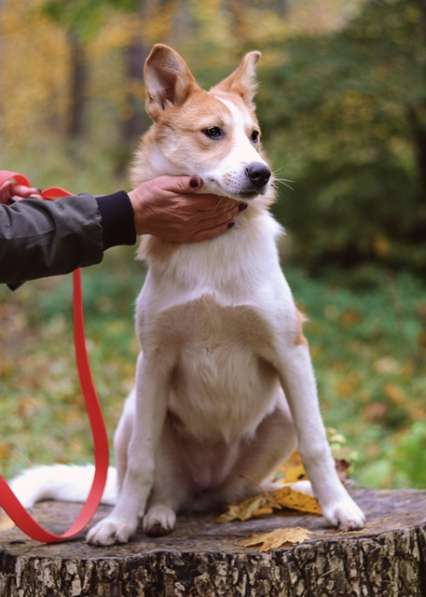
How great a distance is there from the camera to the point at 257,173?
2.71m

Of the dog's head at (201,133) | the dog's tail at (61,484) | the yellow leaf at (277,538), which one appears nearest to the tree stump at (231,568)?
the yellow leaf at (277,538)

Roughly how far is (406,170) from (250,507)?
8189mm

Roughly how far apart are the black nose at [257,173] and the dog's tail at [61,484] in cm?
158

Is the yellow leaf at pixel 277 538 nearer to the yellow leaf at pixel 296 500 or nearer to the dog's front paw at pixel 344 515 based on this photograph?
the dog's front paw at pixel 344 515

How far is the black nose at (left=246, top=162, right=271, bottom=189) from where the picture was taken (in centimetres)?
271

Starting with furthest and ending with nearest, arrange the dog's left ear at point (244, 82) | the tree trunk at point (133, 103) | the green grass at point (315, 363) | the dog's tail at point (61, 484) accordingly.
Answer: the tree trunk at point (133, 103), the green grass at point (315, 363), the dog's tail at point (61, 484), the dog's left ear at point (244, 82)

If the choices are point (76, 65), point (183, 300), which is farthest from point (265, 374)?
point (76, 65)

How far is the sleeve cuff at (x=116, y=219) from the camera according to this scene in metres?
2.68

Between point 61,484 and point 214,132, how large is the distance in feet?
5.62

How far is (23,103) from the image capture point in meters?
23.1

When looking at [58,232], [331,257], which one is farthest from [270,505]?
[331,257]

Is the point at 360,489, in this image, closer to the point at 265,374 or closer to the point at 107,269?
the point at 265,374

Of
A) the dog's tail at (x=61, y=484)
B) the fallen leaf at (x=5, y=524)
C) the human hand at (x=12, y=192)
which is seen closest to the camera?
the human hand at (x=12, y=192)

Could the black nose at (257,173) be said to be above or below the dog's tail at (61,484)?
above
